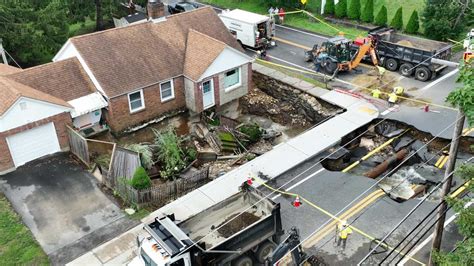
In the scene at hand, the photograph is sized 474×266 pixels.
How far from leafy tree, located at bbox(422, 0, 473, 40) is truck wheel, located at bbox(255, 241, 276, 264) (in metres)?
24.5

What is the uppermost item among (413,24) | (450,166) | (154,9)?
(154,9)

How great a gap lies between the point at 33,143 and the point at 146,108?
602 centimetres

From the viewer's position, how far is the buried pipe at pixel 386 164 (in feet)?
74.6

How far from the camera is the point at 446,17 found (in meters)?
34.4

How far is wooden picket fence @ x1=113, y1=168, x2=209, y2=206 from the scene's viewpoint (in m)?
20.5

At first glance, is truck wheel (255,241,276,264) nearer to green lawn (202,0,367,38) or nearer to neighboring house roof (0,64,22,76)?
neighboring house roof (0,64,22,76)

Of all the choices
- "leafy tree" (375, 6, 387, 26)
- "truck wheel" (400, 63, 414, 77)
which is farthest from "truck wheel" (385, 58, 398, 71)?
"leafy tree" (375, 6, 387, 26)

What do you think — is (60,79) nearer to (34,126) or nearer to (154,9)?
(34,126)

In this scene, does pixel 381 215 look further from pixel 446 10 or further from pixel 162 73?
pixel 446 10

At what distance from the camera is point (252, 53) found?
119 ft

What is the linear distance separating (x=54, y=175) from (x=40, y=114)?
301 centimetres

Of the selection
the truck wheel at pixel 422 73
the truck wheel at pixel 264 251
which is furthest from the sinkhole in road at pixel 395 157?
the truck wheel at pixel 264 251

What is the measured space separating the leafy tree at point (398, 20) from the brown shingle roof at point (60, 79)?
928 inches

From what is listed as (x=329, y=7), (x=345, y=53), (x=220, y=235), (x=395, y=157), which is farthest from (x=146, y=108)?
(x=329, y=7)
